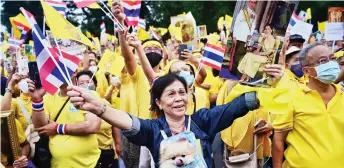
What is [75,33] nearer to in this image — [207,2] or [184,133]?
[184,133]

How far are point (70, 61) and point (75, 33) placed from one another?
1.30ft

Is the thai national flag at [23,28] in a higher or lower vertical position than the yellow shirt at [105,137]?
higher

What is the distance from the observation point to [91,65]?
932 centimetres

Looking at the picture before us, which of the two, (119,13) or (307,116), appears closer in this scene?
(307,116)

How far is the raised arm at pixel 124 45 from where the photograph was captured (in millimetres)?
4703

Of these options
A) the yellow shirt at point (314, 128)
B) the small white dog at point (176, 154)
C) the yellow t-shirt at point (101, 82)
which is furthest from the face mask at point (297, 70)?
the yellow t-shirt at point (101, 82)

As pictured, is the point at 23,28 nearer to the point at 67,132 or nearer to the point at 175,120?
the point at 67,132

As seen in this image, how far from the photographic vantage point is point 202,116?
3.54 metres

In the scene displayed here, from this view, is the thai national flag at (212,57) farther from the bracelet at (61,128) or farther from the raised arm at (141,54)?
the bracelet at (61,128)

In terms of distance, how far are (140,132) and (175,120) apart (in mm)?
246

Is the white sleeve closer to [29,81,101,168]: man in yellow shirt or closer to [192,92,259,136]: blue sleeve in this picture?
[192,92,259,136]: blue sleeve

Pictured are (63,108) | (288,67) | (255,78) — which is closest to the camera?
(255,78)

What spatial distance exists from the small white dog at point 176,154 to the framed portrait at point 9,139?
149cm

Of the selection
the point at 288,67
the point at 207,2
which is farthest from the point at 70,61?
the point at 207,2
